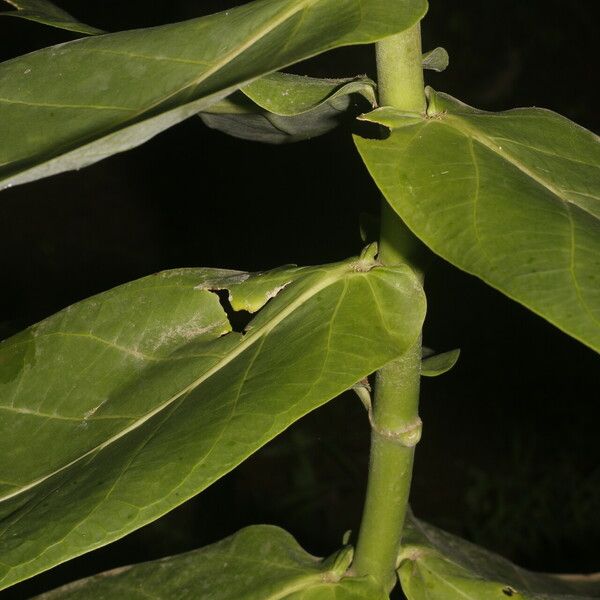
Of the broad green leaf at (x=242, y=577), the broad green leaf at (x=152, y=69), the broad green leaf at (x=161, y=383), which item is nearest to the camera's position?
the broad green leaf at (x=152, y=69)

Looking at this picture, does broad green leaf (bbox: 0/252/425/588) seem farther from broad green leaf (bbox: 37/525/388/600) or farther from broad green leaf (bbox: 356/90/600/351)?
broad green leaf (bbox: 37/525/388/600)

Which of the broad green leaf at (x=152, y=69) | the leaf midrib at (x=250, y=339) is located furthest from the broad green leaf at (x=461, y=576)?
the broad green leaf at (x=152, y=69)

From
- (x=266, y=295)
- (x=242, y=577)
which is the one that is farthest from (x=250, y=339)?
(x=242, y=577)

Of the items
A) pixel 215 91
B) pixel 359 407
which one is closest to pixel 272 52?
pixel 215 91

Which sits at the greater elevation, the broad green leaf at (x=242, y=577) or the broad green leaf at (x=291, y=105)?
Answer: the broad green leaf at (x=291, y=105)

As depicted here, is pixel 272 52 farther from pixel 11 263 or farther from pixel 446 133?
pixel 11 263

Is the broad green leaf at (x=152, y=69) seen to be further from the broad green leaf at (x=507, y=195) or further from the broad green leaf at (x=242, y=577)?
the broad green leaf at (x=242, y=577)
